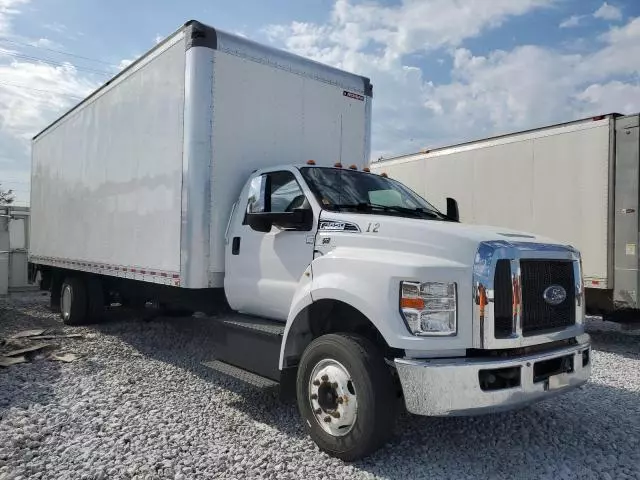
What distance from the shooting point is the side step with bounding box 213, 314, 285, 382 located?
4.40 m

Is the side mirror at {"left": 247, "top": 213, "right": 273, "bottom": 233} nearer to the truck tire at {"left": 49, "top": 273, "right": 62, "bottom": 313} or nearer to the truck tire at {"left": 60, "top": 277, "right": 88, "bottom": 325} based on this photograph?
the truck tire at {"left": 60, "top": 277, "right": 88, "bottom": 325}

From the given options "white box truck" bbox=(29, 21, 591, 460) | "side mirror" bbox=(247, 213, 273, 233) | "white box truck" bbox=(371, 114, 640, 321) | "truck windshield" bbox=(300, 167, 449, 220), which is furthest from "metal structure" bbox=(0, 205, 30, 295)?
"truck windshield" bbox=(300, 167, 449, 220)

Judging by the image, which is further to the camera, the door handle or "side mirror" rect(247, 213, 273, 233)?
the door handle

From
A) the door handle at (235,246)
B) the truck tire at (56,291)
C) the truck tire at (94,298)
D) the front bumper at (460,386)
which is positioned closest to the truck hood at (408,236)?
the front bumper at (460,386)

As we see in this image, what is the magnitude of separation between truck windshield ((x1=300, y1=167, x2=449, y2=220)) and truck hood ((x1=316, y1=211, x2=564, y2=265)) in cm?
26

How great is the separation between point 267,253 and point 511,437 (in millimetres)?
2602

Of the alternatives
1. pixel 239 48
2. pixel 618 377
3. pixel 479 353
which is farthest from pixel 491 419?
pixel 239 48

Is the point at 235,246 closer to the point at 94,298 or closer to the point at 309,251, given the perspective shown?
the point at 309,251

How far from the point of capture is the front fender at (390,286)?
3.35m

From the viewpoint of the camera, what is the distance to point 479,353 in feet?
11.3

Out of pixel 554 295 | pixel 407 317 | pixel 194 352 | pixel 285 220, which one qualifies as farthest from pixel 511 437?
pixel 194 352

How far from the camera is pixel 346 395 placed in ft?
11.9

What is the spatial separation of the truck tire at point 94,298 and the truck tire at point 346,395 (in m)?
5.99

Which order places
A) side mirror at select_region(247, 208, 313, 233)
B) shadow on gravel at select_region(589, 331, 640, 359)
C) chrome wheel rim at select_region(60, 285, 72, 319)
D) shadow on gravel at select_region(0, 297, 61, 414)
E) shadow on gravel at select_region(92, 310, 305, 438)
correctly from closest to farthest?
1. side mirror at select_region(247, 208, 313, 233)
2. shadow on gravel at select_region(92, 310, 305, 438)
3. shadow on gravel at select_region(0, 297, 61, 414)
4. shadow on gravel at select_region(589, 331, 640, 359)
5. chrome wheel rim at select_region(60, 285, 72, 319)
